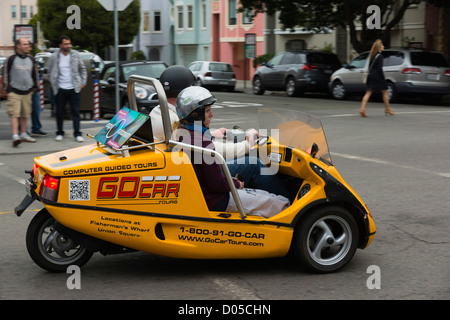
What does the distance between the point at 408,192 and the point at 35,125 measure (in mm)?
8029

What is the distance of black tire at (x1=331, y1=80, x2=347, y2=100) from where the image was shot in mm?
25094

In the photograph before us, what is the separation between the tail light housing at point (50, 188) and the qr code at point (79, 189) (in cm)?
10

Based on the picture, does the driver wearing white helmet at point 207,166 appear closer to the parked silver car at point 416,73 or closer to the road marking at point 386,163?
the road marking at point 386,163

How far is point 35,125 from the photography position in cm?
1407

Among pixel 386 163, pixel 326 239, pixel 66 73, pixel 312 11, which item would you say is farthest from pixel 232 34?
pixel 326 239

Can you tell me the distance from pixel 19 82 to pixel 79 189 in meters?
8.12

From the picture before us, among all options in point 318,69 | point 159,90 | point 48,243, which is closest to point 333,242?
point 159,90

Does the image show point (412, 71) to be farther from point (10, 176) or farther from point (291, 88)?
point (10, 176)

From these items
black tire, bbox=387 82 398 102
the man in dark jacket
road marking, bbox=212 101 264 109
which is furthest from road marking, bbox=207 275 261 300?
black tire, bbox=387 82 398 102

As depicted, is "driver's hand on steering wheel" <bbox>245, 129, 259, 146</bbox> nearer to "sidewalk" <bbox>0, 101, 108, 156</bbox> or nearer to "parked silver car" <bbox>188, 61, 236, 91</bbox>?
"sidewalk" <bbox>0, 101, 108, 156</bbox>

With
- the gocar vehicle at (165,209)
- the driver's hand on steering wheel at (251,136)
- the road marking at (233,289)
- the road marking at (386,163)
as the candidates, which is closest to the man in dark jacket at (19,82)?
the road marking at (386,163)

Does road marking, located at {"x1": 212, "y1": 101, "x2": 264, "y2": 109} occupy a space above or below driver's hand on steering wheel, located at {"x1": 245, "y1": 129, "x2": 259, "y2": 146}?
below

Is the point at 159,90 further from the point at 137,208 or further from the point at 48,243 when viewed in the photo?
the point at 48,243

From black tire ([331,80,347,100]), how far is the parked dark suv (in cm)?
147
